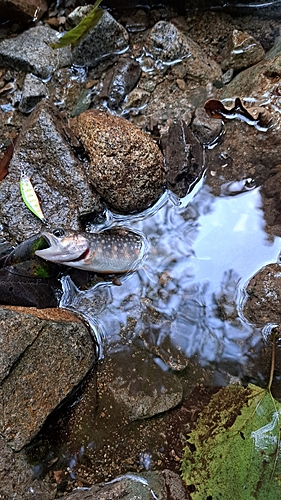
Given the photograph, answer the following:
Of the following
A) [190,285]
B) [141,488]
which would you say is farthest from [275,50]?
[141,488]

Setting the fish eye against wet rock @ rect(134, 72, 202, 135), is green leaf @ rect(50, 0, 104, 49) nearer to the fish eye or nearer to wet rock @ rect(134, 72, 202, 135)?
wet rock @ rect(134, 72, 202, 135)

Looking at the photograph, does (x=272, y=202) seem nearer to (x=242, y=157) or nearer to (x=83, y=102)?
(x=242, y=157)

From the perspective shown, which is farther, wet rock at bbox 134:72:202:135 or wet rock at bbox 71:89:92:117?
wet rock at bbox 71:89:92:117

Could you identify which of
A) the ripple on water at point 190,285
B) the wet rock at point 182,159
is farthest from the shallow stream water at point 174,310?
the wet rock at point 182,159

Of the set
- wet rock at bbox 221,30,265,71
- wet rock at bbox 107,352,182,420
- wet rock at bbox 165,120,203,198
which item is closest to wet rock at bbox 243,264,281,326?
wet rock at bbox 107,352,182,420

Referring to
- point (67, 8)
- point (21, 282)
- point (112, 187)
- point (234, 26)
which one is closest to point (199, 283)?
point (112, 187)

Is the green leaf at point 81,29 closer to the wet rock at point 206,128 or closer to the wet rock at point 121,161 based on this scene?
the wet rock at point 121,161
